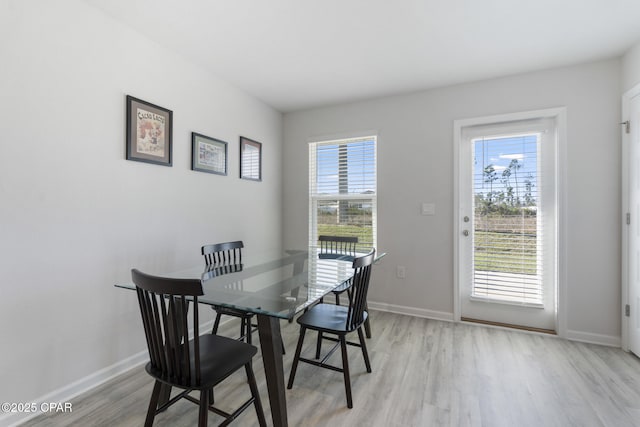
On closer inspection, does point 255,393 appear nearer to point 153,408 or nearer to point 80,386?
point 153,408

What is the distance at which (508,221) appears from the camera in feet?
9.49

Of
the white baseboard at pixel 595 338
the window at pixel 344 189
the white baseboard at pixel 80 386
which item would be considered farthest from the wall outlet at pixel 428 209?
the white baseboard at pixel 80 386

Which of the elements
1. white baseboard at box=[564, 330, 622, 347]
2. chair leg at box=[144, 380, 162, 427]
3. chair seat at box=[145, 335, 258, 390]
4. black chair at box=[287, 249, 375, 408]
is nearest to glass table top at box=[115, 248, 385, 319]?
black chair at box=[287, 249, 375, 408]

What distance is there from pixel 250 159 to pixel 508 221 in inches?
111

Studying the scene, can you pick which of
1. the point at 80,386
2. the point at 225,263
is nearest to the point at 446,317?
the point at 225,263

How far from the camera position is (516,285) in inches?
113

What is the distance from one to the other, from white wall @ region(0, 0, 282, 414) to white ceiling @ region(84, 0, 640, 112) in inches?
12.9

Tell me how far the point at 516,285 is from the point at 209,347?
2.86 m

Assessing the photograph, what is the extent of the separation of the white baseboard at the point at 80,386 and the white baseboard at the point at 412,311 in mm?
2309

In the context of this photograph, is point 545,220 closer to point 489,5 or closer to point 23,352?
point 489,5

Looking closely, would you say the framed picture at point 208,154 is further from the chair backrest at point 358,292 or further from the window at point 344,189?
the chair backrest at point 358,292

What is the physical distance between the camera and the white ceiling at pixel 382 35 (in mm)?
1890

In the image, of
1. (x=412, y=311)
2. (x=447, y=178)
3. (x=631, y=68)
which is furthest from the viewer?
(x=412, y=311)

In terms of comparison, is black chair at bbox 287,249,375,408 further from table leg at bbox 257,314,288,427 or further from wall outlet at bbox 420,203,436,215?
wall outlet at bbox 420,203,436,215
